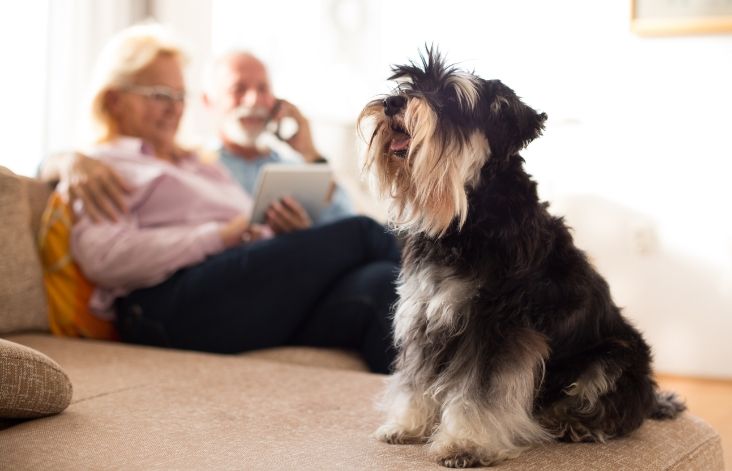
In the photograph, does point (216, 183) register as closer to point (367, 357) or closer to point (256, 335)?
point (256, 335)

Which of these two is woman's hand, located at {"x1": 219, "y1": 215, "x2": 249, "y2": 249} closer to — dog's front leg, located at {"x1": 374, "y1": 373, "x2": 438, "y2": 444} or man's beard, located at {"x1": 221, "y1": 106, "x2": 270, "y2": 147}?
man's beard, located at {"x1": 221, "y1": 106, "x2": 270, "y2": 147}

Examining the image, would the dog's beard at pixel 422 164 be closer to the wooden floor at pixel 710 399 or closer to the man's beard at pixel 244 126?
the wooden floor at pixel 710 399

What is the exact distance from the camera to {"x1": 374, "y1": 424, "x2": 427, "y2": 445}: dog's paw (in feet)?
5.28

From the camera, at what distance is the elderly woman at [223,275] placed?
2590mm

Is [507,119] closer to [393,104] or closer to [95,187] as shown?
[393,104]

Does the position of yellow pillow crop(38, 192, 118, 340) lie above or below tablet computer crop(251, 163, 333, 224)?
below

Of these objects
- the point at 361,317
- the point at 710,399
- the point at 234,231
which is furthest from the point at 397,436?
the point at 710,399

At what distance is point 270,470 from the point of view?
1.40m

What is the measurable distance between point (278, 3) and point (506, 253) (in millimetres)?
4132

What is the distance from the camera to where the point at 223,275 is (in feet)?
8.48

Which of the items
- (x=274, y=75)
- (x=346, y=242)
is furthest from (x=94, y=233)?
(x=274, y=75)

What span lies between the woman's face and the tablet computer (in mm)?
455

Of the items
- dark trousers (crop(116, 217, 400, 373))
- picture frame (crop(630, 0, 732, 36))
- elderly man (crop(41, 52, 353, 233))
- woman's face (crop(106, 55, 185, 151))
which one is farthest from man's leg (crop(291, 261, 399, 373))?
picture frame (crop(630, 0, 732, 36))

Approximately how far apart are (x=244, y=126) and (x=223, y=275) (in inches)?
47.1
